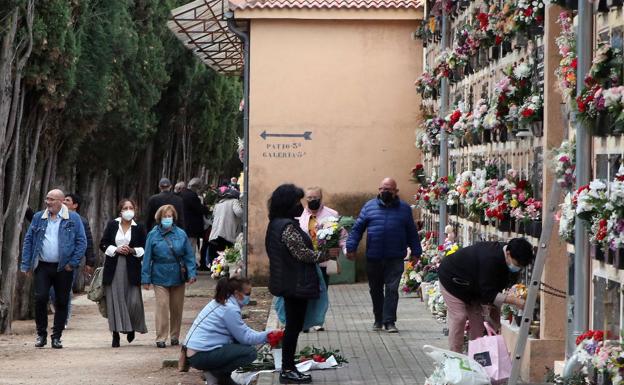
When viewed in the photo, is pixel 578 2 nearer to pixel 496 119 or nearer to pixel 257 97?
pixel 496 119

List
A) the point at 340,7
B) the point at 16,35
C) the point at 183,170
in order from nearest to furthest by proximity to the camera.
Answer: the point at 16,35
the point at 340,7
the point at 183,170

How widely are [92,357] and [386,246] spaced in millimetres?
3474

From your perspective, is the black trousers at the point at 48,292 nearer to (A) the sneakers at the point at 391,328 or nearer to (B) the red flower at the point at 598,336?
(A) the sneakers at the point at 391,328

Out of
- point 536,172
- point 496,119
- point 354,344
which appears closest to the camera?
point 536,172

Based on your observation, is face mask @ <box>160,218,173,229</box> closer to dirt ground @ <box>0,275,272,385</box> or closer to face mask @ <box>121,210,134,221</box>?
face mask @ <box>121,210,134,221</box>

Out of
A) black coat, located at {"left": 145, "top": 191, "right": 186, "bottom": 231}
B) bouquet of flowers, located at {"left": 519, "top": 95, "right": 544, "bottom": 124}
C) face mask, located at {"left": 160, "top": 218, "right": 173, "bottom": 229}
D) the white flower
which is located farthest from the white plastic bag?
black coat, located at {"left": 145, "top": 191, "right": 186, "bottom": 231}

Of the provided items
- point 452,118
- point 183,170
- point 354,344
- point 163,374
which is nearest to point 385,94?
point 452,118

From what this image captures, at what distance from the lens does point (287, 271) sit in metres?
13.5

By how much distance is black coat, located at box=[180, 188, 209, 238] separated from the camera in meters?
30.9

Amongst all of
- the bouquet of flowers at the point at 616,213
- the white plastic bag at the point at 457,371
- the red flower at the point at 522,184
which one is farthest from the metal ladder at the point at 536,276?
the red flower at the point at 522,184

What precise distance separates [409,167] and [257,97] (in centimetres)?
286

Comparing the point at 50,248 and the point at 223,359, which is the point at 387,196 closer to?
the point at 50,248

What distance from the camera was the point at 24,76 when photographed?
22.0 m

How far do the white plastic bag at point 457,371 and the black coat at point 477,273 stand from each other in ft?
2.22
